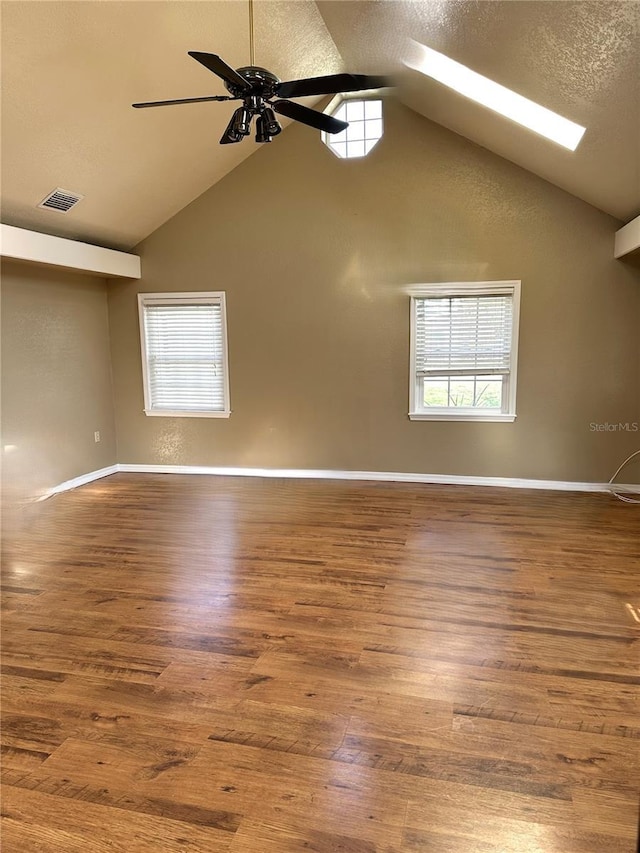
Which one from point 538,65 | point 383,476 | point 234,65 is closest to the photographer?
point 538,65

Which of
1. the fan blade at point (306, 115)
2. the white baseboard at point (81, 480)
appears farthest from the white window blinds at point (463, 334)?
the white baseboard at point (81, 480)

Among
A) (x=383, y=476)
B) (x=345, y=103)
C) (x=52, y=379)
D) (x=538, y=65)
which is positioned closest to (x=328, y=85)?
(x=538, y=65)

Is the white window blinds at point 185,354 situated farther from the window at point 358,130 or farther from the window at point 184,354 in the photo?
the window at point 358,130

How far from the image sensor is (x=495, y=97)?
3.96 metres

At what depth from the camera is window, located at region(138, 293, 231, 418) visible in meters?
6.05

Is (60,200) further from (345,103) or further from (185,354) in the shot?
(345,103)

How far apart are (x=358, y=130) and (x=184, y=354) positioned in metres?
2.96

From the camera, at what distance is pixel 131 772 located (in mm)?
1931

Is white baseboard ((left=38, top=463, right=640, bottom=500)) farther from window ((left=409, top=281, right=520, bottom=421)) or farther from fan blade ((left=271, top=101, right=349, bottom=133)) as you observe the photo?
fan blade ((left=271, top=101, right=349, bottom=133))

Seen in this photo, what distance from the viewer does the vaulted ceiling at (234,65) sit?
9.84ft

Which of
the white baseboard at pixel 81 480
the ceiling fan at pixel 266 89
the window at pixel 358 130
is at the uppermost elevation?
the window at pixel 358 130

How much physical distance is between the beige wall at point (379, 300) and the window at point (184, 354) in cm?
12

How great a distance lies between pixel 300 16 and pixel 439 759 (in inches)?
185

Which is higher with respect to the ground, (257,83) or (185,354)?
(257,83)
